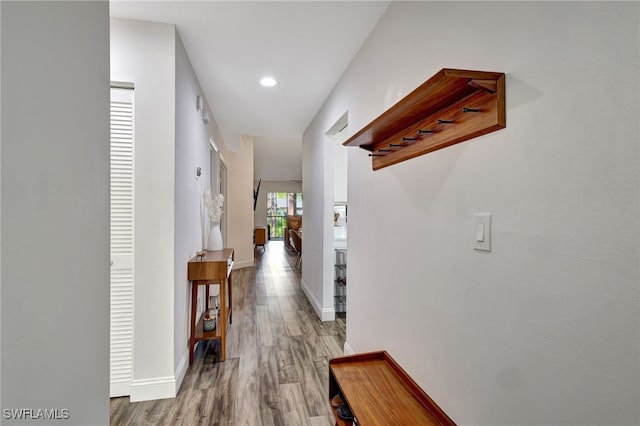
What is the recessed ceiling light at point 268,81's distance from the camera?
2.86 metres

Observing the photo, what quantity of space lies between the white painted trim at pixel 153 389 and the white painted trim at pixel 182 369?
50 millimetres

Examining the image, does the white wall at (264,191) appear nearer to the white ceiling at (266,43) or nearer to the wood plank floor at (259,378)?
the wood plank floor at (259,378)

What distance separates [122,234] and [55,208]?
1642 mm

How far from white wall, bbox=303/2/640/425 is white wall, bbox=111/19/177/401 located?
1532mm

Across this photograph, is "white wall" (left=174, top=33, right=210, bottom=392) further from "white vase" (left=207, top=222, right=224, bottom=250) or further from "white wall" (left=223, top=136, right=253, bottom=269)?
"white wall" (left=223, top=136, right=253, bottom=269)

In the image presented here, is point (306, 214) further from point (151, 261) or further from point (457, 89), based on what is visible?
point (457, 89)

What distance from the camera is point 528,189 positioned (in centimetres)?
85

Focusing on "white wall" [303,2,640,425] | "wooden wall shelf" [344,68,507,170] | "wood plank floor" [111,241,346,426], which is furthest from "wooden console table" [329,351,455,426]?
"wooden wall shelf" [344,68,507,170]

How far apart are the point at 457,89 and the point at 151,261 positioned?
201 cm

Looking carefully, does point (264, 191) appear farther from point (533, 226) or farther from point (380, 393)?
point (533, 226)

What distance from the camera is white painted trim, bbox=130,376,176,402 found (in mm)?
2014

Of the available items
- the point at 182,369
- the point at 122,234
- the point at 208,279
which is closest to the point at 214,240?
the point at 208,279

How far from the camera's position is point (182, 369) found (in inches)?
89.7

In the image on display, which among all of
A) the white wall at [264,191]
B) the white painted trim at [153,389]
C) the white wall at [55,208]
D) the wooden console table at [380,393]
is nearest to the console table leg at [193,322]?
the white painted trim at [153,389]
